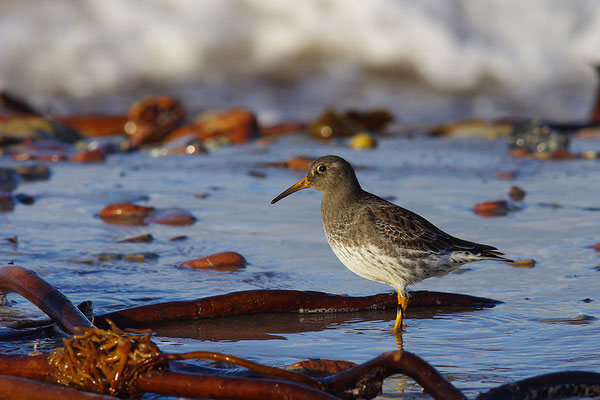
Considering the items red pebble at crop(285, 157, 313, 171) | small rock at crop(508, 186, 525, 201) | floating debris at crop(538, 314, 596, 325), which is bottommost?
floating debris at crop(538, 314, 596, 325)

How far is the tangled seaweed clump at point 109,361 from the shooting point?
9.32 ft

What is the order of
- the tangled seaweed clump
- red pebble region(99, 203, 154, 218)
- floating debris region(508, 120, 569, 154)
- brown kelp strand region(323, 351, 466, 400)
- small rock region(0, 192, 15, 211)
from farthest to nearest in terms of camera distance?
floating debris region(508, 120, 569, 154), small rock region(0, 192, 15, 211), red pebble region(99, 203, 154, 218), the tangled seaweed clump, brown kelp strand region(323, 351, 466, 400)

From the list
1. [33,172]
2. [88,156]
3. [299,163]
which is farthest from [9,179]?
[299,163]

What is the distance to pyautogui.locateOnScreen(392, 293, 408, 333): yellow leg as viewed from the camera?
4.27 metres

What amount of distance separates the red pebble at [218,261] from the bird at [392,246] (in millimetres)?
588

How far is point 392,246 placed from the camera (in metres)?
4.91

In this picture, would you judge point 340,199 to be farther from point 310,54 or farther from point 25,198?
point 310,54

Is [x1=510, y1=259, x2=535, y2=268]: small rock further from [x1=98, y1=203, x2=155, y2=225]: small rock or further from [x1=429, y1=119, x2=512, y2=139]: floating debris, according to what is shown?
[x1=429, y1=119, x2=512, y2=139]: floating debris

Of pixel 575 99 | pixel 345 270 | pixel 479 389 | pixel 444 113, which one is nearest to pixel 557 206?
pixel 345 270

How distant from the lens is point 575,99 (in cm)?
1570

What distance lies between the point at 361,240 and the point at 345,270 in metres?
0.64

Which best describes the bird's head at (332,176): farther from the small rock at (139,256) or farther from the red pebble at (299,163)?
the red pebble at (299,163)

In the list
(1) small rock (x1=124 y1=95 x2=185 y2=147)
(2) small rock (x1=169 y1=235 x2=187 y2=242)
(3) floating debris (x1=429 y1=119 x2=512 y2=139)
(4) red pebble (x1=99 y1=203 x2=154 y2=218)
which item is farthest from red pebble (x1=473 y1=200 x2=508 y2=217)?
(1) small rock (x1=124 y1=95 x2=185 y2=147)

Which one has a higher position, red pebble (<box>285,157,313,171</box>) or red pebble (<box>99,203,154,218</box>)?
red pebble (<box>285,157,313,171</box>)
